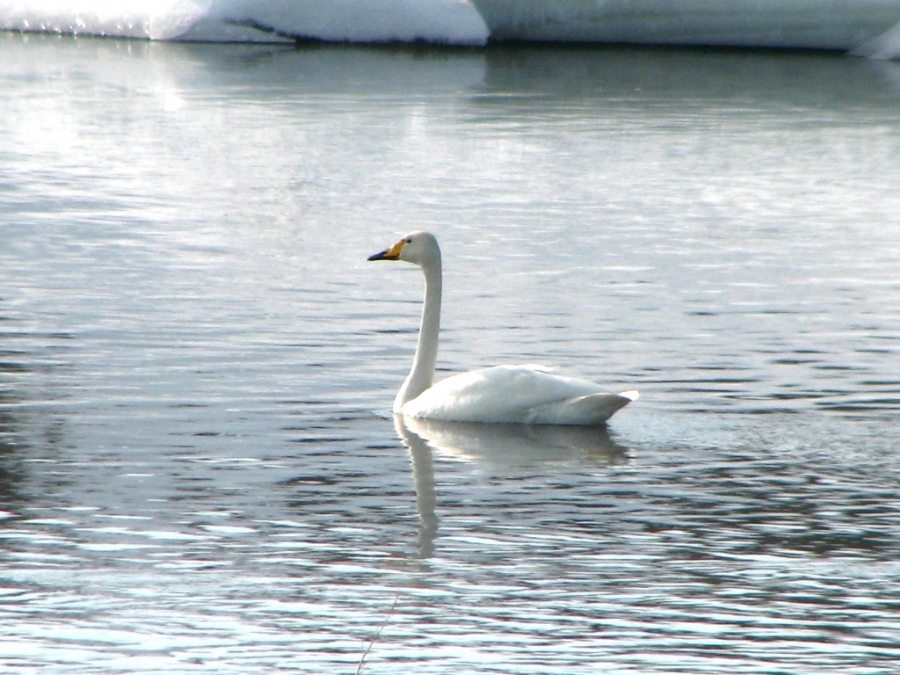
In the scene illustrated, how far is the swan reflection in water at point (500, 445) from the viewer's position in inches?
324

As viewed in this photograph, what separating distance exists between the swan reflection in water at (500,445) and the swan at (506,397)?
0.05 metres

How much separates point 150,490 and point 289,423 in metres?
1.32

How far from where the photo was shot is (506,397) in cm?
880

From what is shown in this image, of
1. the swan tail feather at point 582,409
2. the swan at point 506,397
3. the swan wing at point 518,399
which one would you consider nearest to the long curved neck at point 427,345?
the swan at point 506,397

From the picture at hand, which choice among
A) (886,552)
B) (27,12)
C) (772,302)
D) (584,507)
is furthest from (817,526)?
(27,12)

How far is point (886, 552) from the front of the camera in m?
6.80

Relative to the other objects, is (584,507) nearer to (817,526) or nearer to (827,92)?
(817,526)

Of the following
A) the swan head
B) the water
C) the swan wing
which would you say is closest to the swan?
the swan wing

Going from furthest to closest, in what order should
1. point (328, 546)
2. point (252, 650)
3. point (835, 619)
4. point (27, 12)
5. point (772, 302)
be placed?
1. point (27, 12)
2. point (772, 302)
3. point (328, 546)
4. point (835, 619)
5. point (252, 650)

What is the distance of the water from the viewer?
5902mm

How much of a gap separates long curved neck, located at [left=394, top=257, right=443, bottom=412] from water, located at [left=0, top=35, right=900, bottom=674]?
0.22 metres

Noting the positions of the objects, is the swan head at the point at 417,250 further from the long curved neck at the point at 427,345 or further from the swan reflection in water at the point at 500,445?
the swan reflection in water at the point at 500,445

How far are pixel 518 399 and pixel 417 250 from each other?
4.17 feet

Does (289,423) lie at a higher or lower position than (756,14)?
lower
